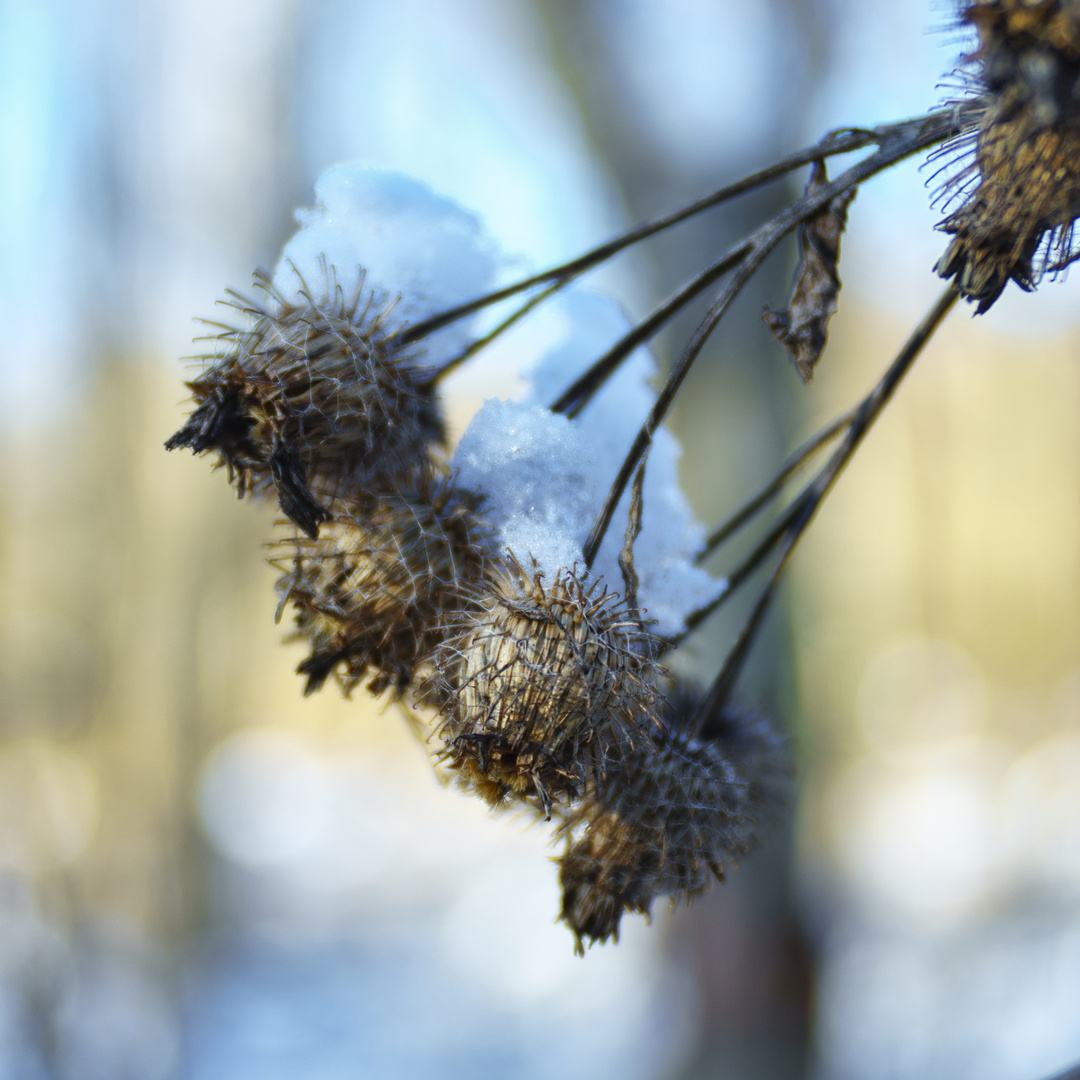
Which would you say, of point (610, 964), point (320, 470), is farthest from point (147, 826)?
point (320, 470)

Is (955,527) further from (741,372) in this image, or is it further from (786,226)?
(786,226)

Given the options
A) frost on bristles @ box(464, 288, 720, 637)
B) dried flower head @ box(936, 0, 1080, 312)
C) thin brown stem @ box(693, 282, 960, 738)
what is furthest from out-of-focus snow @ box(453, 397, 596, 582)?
dried flower head @ box(936, 0, 1080, 312)

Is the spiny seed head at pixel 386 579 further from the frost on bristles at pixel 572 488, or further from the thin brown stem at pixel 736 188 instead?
the thin brown stem at pixel 736 188

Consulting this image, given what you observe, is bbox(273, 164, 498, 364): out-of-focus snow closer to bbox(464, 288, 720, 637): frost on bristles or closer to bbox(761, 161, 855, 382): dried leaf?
bbox(464, 288, 720, 637): frost on bristles

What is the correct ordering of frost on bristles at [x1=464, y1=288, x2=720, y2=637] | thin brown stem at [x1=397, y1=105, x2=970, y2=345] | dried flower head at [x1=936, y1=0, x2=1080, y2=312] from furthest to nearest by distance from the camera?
frost on bristles at [x1=464, y1=288, x2=720, y2=637]
thin brown stem at [x1=397, y1=105, x2=970, y2=345]
dried flower head at [x1=936, y1=0, x2=1080, y2=312]

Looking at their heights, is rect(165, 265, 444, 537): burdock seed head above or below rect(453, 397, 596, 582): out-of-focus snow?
above

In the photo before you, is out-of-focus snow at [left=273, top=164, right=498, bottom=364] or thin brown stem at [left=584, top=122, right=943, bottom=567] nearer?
thin brown stem at [left=584, top=122, right=943, bottom=567]

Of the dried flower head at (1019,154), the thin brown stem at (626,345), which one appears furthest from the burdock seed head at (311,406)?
the dried flower head at (1019,154)
